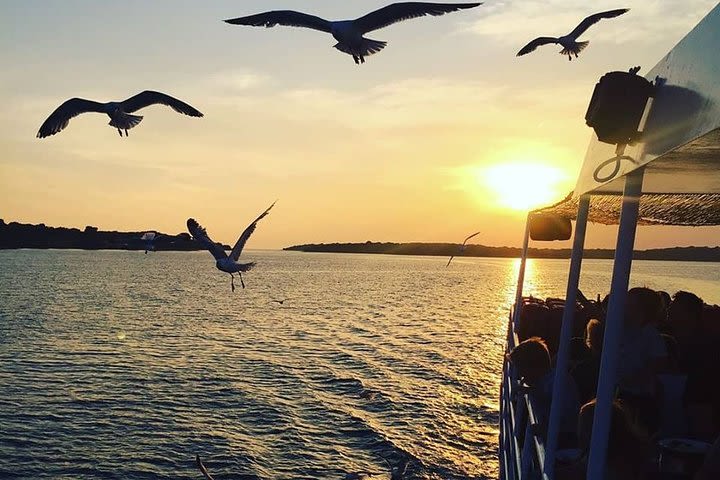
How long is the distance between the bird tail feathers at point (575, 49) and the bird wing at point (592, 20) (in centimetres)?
22

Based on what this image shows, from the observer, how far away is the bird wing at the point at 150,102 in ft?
42.6

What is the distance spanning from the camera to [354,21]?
1092cm

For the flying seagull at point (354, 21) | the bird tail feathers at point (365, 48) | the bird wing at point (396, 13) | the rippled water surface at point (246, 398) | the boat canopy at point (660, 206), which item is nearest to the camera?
the boat canopy at point (660, 206)

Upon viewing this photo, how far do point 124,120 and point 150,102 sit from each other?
628 millimetres

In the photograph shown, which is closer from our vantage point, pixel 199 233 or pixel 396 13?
pixel 396 13

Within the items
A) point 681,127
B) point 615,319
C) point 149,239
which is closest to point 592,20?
point 615,319

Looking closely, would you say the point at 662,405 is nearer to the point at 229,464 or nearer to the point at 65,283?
the point at 229,464

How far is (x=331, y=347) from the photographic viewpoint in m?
32.6

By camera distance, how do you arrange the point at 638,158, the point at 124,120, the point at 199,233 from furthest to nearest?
the point at 199,233 → the point at 124,120 → the point at 638,158

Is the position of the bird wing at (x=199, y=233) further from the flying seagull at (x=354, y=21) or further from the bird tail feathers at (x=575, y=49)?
the bird tail feathers at (x=575, y=49)

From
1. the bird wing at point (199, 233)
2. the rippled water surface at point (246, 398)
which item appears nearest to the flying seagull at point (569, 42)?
the bird wing at point (199, 233)

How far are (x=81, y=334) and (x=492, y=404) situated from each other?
23.9m

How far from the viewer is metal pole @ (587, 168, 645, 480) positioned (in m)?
3.04

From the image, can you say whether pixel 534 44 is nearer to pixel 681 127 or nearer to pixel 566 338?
pixel 566 338
